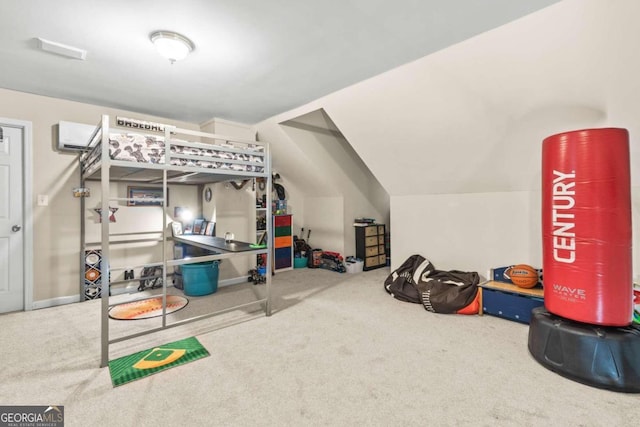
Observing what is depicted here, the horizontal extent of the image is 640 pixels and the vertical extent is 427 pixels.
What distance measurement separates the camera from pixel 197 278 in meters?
3.80

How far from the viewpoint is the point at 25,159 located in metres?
3.31

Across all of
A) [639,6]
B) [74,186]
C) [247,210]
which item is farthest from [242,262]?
[639,6]

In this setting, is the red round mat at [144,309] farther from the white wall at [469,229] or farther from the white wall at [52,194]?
the white wall at [469,229]

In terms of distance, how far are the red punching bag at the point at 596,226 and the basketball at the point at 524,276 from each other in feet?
2.81

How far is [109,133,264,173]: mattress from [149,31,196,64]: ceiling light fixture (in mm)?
657

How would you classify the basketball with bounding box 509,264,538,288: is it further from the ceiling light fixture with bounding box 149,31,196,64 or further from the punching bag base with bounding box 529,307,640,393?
the ceiling light fixture with bounding box 149,31,196,64

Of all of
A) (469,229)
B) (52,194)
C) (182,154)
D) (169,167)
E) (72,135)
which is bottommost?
(469,229)

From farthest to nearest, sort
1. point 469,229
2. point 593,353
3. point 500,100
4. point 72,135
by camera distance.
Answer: point 469,229 → point 72,135 → point 500,100 → point 593,353

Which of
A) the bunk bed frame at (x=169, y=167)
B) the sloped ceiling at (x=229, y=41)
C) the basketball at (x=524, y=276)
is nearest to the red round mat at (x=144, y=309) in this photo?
the bunk bed frame at (x=169, y=167)

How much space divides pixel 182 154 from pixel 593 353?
3321 millimetres

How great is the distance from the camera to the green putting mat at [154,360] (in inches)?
80.3

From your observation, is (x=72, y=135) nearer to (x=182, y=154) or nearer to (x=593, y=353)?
(x=182, y=154)

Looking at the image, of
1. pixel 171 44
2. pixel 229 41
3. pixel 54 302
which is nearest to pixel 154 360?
pixel 54 302

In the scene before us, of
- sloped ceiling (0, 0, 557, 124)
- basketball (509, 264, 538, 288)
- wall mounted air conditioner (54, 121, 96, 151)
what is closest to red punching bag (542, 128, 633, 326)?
basketball (509, 264, 538, 288)
